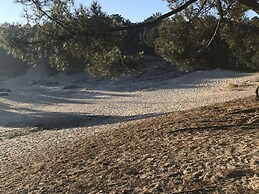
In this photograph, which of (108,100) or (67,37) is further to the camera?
(108,100)

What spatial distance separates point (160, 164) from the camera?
19.6 feet

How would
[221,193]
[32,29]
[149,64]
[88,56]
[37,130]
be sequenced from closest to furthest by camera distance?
1. [221,193]
2. [32,29]
3. [88,56]
4. [37,130]
5. [149,64]

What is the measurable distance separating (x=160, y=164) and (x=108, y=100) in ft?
75.0

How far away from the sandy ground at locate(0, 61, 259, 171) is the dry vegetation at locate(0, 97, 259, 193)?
14.2ft

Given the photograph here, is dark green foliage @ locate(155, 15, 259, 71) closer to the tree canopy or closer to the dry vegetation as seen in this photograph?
the tree canopy

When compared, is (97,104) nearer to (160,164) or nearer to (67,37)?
(67,37)

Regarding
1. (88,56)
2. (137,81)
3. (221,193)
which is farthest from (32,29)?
(137,81)

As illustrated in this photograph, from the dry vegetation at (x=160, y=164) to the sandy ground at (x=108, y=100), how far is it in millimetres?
4333

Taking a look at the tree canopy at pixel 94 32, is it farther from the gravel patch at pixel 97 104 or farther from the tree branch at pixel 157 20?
the gravel patch at pixel 97 104

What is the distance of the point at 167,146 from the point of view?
23.8 ft

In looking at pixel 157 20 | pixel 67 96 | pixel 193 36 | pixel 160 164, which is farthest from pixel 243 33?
pixel 67 96

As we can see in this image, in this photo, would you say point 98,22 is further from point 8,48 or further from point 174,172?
point 174,172

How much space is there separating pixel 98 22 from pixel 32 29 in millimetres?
1248

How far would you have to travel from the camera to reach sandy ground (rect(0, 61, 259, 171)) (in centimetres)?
1744
